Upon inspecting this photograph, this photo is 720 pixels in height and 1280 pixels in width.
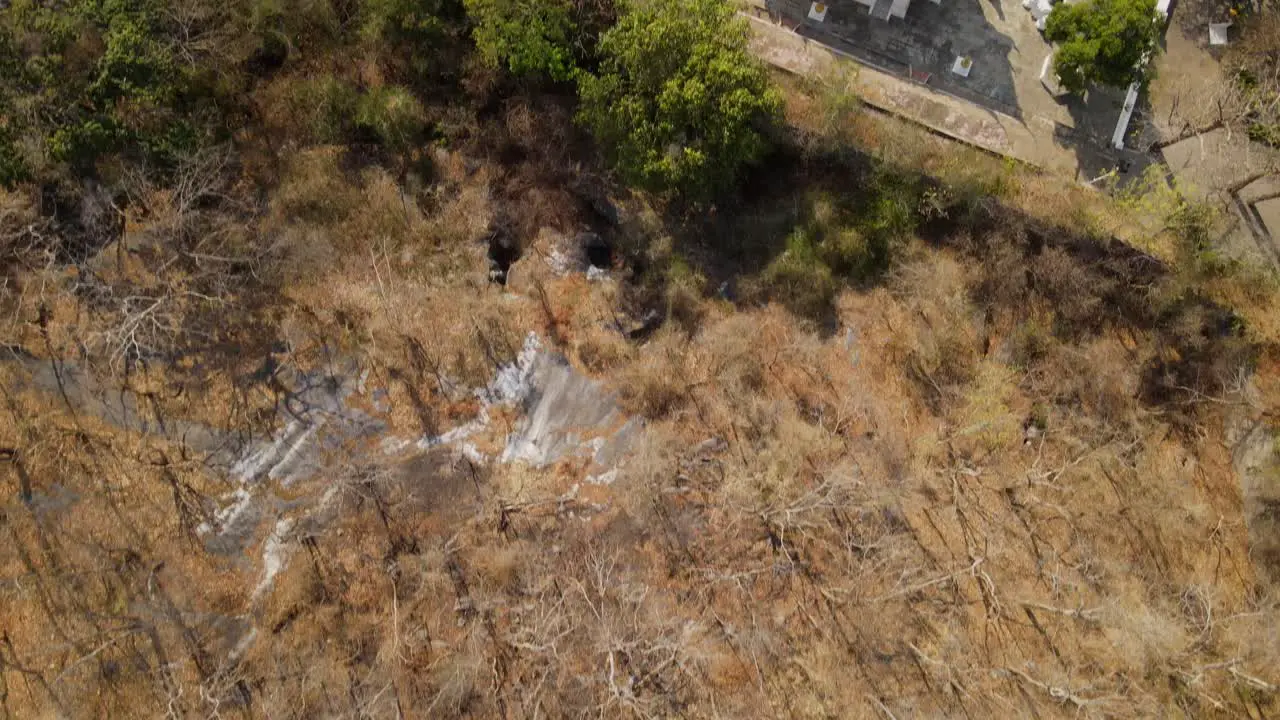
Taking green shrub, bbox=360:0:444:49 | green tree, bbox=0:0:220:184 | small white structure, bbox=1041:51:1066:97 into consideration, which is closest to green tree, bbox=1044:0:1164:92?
small white structure, bbox=1041:51:1066:97

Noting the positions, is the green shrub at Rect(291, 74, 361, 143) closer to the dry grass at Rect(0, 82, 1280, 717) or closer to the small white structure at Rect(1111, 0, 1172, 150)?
the dry grass at Rect(0, 82, 1280, 717)

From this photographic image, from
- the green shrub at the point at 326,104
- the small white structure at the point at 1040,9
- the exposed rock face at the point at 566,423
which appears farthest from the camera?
the small white structure at the point at 1040,9

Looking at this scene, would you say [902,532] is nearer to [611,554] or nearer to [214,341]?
[611,554]

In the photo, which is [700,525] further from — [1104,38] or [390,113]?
[1104,38]

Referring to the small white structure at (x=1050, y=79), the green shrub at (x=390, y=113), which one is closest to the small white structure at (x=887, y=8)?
the small white structure at (x=1050, y=79)

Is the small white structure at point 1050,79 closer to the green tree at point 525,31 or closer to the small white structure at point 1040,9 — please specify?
the small white structure at point 1040,9

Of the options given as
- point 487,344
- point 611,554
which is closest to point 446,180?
point 487,344
